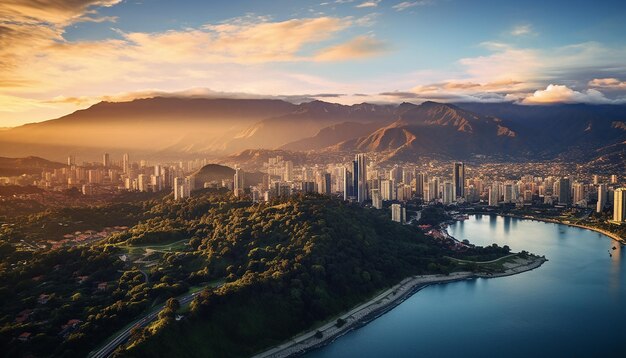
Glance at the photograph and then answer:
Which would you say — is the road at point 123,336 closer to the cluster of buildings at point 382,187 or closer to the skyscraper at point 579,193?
the cluster of buildings at point 382,187

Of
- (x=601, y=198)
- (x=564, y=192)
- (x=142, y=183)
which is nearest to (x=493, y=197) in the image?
(x=564, y=192)

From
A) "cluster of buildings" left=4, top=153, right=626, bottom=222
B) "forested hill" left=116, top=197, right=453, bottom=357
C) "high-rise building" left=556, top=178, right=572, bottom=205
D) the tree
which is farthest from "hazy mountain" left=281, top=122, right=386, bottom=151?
the tree

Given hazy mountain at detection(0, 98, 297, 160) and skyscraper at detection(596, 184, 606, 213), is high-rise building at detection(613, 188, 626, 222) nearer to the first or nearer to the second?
skyscraper at detection(596, 184, 606, 213)

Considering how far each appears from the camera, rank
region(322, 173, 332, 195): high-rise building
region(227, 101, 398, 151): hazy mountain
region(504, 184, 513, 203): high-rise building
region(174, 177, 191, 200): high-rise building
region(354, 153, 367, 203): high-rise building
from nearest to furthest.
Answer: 1. region(174, 177, 191, 200): high-rise building
2. region(354, 153, 367, 203): high-rise building
3. region(322, 173, 332, 195): high-rise building
4. region(504, 184, 513, 203): high-rise building
5. region(227, 101, 398, 151): hazy mountain

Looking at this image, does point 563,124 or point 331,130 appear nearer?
point 563,124

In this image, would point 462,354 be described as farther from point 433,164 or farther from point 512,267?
point 433,164

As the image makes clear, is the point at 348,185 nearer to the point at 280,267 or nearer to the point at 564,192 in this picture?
the point at 564,192

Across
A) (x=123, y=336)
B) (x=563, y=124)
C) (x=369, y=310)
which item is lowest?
(x=369, y=310)
